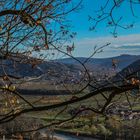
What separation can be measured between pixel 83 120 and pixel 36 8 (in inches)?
86.0

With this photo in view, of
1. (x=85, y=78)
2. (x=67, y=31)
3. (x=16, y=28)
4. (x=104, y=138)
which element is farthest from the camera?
(x=104, y=138)

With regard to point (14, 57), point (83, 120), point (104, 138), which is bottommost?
point (104, 138)

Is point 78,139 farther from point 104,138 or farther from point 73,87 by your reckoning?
point 73,87

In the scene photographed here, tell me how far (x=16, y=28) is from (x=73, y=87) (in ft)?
7.52

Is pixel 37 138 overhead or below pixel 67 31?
below

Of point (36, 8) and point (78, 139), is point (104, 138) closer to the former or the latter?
point (78, 139)

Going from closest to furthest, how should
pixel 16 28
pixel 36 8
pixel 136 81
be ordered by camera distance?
pixel 136 81
pixel 36 8
pixel 16 28

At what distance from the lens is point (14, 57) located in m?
8.99

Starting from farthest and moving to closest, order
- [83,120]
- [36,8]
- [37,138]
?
[37,138], [36,8], [83,120]

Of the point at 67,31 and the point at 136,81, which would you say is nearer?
the point at 136,81

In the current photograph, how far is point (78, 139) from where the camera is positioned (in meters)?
81.6

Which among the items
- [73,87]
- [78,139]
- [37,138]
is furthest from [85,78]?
[78,139]

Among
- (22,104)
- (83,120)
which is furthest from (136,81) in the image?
(22,104)

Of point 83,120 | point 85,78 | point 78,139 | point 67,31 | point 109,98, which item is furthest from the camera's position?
point 78,139
